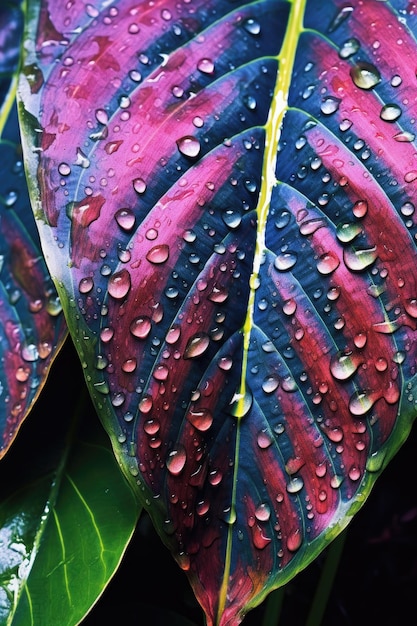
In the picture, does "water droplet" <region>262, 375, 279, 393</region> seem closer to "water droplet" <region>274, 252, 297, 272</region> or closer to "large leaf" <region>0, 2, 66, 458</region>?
"water droplet" <region>274, 252, 297, 272</region>

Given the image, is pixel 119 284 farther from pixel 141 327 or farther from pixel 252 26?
pixel 252 26

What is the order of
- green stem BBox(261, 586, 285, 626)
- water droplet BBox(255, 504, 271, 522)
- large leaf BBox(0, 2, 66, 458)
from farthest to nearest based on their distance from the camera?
1. green stem BBox(261, 586, 285, 626)
2. large leaf BBox(0, 2, 66, 458)
3. water droplet BBox(255, 504, 271, 522)

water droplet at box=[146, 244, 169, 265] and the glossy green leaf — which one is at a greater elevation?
water droplet at box=[146, 244, 169, 265]

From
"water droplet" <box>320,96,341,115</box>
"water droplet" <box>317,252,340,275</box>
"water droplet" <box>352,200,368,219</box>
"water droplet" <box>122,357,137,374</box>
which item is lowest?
"water droplet" <box>122,357,137,374</box>

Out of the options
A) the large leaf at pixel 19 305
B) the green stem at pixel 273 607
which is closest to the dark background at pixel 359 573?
the green stem at pixel 273 607

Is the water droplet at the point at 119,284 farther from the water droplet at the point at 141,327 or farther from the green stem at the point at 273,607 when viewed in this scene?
the green stem at the point at 273,607

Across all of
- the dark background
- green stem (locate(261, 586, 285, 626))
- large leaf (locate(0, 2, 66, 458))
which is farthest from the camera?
the dark background

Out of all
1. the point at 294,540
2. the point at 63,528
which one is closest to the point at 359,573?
the point at 63,528

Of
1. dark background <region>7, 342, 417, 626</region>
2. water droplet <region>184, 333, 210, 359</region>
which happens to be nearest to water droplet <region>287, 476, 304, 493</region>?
water droplet <region>184, 333, 210, 359</region>
